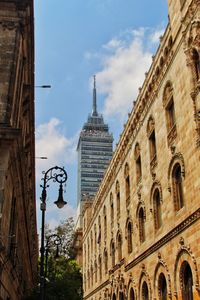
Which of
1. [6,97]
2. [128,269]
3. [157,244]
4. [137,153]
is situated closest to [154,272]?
[157,244]

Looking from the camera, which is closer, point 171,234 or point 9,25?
point 9,25

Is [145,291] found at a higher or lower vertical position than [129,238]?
lower

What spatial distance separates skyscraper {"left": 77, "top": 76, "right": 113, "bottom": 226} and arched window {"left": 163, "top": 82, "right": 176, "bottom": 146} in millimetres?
112591

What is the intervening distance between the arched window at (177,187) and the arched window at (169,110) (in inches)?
56.1

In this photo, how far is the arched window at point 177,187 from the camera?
17.8 meters

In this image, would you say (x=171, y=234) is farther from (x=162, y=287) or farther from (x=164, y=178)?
(x=162, y=287)

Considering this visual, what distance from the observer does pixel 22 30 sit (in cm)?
1426

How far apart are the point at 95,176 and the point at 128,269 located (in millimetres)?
112260

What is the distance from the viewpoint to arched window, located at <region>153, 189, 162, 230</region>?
20609mm

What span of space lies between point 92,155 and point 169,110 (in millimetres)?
122254

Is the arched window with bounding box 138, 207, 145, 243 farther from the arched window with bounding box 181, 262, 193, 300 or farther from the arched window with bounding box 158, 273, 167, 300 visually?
the arched window with bounding box 181, 262, 193, 300

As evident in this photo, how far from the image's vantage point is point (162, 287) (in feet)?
63.9

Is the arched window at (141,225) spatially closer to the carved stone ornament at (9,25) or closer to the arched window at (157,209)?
the arched window at (157,209)

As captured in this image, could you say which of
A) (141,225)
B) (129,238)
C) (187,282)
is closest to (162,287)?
(187,282)
